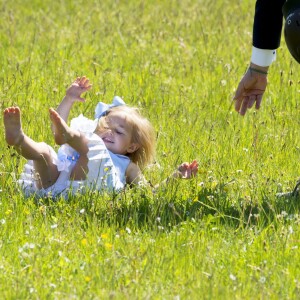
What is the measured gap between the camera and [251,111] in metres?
7.45

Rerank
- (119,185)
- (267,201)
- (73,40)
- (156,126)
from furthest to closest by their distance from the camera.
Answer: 1. (73,40)
2. (156,126)
3. (119,185)
4. (267,201)

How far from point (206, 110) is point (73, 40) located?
2513 millimetres

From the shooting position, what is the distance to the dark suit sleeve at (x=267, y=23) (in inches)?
235

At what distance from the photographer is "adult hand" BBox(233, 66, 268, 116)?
604 centimetres

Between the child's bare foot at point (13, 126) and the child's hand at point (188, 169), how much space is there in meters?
0.99

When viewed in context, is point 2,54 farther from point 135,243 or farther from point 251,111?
point 135,243

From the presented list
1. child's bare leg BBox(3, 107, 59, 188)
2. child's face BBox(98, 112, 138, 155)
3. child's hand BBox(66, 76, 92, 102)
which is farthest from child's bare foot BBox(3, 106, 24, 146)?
child's hand BBox(66, 76, 92, 102)

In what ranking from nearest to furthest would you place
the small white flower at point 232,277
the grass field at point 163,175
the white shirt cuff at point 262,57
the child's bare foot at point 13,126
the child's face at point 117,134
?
1. the small white flower at point 232,277
2. the grass field at point 163,175
3. the child's bare foot at point 13,126
4. the white shirt cuff at point 262,57
5. the child's face at point 117,134

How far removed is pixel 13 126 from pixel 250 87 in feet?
4.93

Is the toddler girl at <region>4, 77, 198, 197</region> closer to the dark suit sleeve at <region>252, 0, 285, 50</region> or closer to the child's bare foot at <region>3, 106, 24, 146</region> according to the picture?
the child's bare foot at <region>3, 106, 24, 146</region>

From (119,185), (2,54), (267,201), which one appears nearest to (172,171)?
(119,185)

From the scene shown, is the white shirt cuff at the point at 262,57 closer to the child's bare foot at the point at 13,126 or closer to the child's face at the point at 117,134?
the child's face at the point at 117,134

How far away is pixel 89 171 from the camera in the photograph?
5.83 metres

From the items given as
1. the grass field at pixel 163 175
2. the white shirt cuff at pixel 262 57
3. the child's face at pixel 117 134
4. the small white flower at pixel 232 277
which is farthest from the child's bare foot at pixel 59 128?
the small white flower at pixel 232 277
